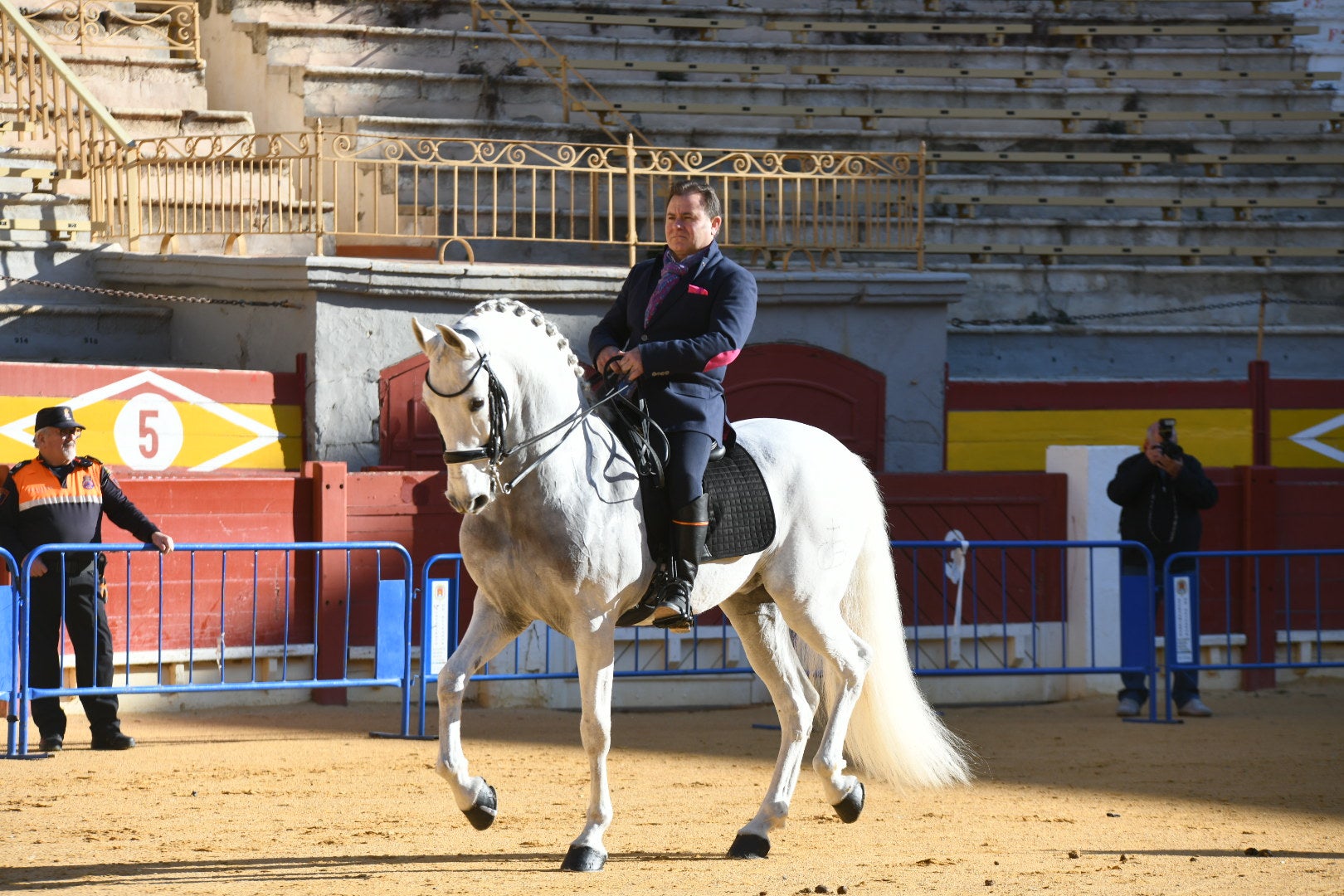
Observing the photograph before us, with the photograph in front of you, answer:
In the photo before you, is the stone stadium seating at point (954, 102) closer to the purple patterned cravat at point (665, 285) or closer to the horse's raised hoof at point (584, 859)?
the purple patterned cravat at point (665, 285)

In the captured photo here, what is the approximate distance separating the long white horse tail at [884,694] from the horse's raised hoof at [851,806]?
41cm

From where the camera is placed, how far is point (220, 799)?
256 inches

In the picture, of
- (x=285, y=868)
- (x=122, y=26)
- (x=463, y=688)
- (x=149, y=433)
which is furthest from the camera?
(x=122, y=26)

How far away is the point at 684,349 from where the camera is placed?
16.7 feet

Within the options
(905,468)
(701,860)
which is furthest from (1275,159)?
(701,860)

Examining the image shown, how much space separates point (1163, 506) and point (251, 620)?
532cm

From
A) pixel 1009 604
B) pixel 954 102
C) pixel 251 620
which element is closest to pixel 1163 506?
pixel 1009 604

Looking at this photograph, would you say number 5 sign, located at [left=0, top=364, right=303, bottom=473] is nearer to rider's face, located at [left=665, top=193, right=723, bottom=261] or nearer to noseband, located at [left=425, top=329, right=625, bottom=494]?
rider's face, located at [left=665, top=193, right=723, bottom=261]

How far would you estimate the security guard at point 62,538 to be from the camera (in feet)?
25.3

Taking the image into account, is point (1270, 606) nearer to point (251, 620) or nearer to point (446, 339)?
point (251, 620)

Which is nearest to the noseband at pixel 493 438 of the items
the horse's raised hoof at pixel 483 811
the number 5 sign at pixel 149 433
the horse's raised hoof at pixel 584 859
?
the horse's raised hoof at pixel 483 811

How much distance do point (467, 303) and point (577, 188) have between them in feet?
11.8

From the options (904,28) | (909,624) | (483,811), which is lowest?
(483,811)

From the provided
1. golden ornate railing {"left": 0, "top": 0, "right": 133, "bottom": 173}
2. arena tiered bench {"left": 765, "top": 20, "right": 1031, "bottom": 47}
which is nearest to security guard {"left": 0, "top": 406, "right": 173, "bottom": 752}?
golden ornate railing {"left": 0, "top": 0, "right": 133, "bottom": 173}
